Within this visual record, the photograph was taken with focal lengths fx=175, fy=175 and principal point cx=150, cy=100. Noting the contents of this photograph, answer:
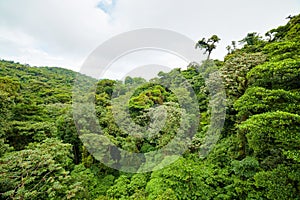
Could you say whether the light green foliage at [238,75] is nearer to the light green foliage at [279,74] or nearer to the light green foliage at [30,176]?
the light green foliage at [279,74]

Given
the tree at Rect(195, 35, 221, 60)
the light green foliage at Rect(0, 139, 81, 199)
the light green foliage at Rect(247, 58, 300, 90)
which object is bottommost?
the light green foliage at Rect(0, 139, 81, 199)

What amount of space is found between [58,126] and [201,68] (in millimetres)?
12456

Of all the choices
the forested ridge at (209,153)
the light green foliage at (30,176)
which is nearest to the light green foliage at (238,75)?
the forested ridge at (209,153)

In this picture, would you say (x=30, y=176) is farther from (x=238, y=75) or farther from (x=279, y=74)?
(x=238, y=75)

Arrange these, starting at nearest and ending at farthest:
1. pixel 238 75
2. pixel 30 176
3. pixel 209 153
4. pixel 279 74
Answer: pixel 279 74 < pixel 30 176 < pixel 238 75 < pixel 209 153

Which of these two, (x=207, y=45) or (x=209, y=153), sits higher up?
(x=207, y=45)

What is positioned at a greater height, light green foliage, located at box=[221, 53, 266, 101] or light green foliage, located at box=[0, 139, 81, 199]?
light green foliage, located at box=[221, 53, 266, 101]

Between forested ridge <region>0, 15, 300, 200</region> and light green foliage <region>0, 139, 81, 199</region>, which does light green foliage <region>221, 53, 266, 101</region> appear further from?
light green foliage <region>0, 139, 81, 199</region>

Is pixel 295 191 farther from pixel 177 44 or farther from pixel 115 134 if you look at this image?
pixel 115 134

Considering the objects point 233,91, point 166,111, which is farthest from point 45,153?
point 233,91

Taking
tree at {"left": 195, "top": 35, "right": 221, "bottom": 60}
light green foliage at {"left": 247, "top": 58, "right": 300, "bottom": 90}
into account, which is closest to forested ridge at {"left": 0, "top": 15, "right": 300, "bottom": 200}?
light green foliage at {"left": 247, "top": 58, "right": 300, "bottom": 90}

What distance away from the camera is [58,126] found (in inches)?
403

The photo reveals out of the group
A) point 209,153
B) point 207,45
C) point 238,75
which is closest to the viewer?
point 238,75

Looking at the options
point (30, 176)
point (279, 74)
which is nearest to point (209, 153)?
point (279, 74)
